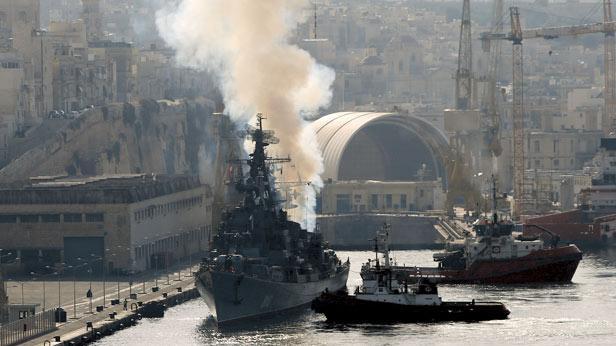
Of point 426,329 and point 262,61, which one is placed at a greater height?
point 262,61

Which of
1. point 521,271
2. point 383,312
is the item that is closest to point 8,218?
point 521,271

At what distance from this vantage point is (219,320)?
134 metres

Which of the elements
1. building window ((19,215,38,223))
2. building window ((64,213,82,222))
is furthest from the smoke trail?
building window ((19,215,38,223))

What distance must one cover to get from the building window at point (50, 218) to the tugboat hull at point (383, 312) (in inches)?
1088

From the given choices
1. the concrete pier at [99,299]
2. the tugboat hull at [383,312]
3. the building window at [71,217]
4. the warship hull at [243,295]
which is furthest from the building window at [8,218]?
the tugboat hull at [383,312]

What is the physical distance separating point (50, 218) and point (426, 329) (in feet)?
112

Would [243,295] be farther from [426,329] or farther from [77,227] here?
[77,227]

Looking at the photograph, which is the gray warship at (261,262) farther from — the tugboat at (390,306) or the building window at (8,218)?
the building window at (8,218)

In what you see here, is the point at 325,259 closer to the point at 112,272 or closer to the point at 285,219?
the point at 285,219

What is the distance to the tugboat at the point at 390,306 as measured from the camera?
5276 inches

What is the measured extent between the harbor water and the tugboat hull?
33.9 inches

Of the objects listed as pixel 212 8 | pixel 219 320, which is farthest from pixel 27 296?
pixel 212 8

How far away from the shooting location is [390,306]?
13425 centimetres

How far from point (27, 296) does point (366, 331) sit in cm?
1920
